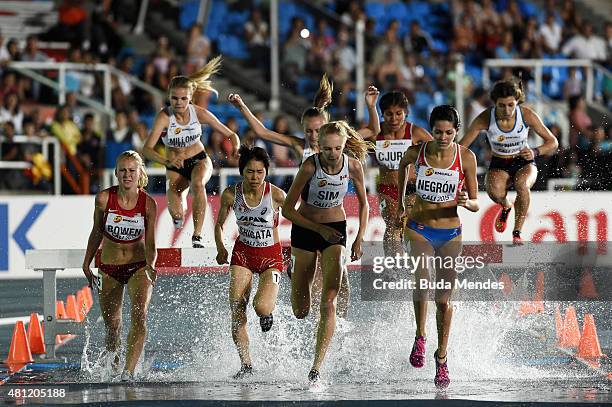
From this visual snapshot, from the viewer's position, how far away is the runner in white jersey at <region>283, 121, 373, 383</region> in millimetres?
9969

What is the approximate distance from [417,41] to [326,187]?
1372 centimetres

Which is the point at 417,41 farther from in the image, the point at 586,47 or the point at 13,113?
the point at 13,113

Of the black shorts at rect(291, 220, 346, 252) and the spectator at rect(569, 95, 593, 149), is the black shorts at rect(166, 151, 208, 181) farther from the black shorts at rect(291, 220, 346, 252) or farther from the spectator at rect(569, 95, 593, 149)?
the spectator at rect(569, 95, 593, 149)

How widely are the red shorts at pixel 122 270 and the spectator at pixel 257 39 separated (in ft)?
41.8

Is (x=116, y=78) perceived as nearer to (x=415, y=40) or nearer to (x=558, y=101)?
(x=415, y=40)

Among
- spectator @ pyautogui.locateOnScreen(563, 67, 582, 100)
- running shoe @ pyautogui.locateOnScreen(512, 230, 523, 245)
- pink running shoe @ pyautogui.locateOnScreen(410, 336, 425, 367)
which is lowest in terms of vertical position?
pink running shoe @ pyautogui.locateOnScreen(410, 336, 425, 367)

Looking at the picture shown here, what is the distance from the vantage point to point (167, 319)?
14.2 metres

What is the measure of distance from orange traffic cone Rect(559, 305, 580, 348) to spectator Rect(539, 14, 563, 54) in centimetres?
1275

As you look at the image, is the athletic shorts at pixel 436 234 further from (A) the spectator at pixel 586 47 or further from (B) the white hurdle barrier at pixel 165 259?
(A) the spectator at pixel 586 47

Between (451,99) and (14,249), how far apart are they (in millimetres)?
7512

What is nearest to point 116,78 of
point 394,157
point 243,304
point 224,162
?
point 224,162

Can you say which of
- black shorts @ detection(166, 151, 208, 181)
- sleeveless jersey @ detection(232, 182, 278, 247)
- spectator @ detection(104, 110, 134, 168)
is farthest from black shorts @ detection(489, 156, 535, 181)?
spectator @ detection(104, 110, 134, 168)

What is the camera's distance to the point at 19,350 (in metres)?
11.8

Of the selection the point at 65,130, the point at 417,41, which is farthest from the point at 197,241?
the point at 417,41
